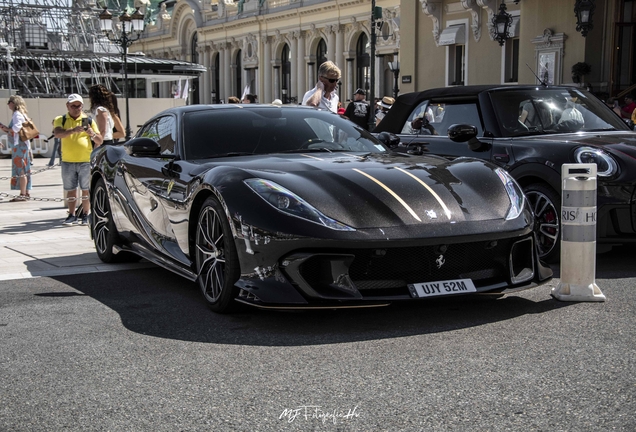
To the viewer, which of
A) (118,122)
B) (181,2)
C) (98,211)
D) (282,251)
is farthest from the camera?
(181,2)

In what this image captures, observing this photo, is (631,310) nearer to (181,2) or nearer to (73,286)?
(73,286)

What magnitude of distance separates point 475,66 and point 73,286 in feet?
81.9

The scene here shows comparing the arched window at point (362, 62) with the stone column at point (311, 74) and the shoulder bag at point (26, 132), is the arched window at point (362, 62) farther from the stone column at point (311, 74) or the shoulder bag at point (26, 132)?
the shoulder bag at point (26, 132)

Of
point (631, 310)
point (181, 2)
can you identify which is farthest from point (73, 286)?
point (181, 2)

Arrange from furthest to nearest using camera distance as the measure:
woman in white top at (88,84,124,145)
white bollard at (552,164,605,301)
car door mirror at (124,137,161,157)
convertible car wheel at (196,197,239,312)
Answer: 1. woman in white top at (88,84,124,145)
2. car door mirror at (124,137,161,157)
3. white bollard at (552,164,605,301)
4. convertible car wheel at (196,197,239,312)

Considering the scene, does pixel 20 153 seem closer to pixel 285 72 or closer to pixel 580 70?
pixel 580 70

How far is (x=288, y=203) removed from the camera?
5289 millimetres

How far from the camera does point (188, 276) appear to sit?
6137 mm

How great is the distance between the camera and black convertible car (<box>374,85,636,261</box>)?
288 inches

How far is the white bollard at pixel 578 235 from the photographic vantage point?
5891 millimetres

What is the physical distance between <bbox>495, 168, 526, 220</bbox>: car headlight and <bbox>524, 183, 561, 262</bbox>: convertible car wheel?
1554 mm

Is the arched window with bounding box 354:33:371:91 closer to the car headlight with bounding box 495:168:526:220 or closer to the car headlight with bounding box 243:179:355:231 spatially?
the car headlight with bounding box 495:168:526:220

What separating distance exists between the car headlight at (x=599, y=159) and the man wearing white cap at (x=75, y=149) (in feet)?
20.0

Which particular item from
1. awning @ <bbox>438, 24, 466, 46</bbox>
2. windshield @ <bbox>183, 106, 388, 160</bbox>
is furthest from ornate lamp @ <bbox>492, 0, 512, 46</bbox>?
windshield @ <bbox>183, 106, 388, 160</bbox>
